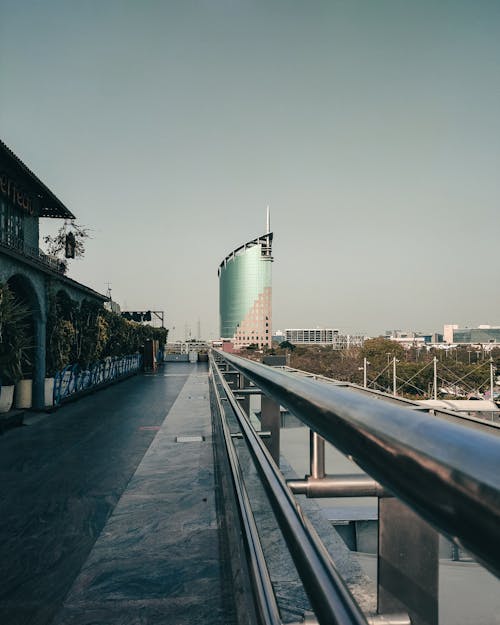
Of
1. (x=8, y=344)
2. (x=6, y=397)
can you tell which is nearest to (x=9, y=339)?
(x=8, y=344)

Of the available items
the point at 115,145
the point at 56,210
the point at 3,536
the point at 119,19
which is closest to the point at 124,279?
the point at 115,145

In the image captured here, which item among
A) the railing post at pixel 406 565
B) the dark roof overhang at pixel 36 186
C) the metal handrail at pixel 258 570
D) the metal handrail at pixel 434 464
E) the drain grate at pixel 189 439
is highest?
the dark roof overhang at pixel 36 186

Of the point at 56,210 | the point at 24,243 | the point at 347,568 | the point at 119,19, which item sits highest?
the point at 119,19

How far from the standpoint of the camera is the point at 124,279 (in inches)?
2250

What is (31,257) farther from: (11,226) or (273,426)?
Result: (273,426)

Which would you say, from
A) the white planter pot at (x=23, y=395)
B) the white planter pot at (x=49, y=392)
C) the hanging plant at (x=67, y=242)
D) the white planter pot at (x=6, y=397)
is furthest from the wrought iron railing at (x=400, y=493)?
the hanging plant at (x=67, y=242)

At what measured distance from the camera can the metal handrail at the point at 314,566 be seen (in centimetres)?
53

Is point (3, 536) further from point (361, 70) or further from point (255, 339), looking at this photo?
point (255, 339)

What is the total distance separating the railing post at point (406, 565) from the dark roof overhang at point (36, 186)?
14.1 meters

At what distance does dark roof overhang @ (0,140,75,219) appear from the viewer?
42.1 ft

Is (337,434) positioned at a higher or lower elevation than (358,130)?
lower

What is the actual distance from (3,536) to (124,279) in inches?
2236

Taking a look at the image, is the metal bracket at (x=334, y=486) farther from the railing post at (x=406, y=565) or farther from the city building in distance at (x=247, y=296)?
the city building in distance at (x=247, y=296)

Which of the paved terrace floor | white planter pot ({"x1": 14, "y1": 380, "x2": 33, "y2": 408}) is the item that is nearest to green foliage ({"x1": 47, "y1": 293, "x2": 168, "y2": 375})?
white planter pot ({"x1": 14, "y1": 380, "x2": 33, "y2": 408})
